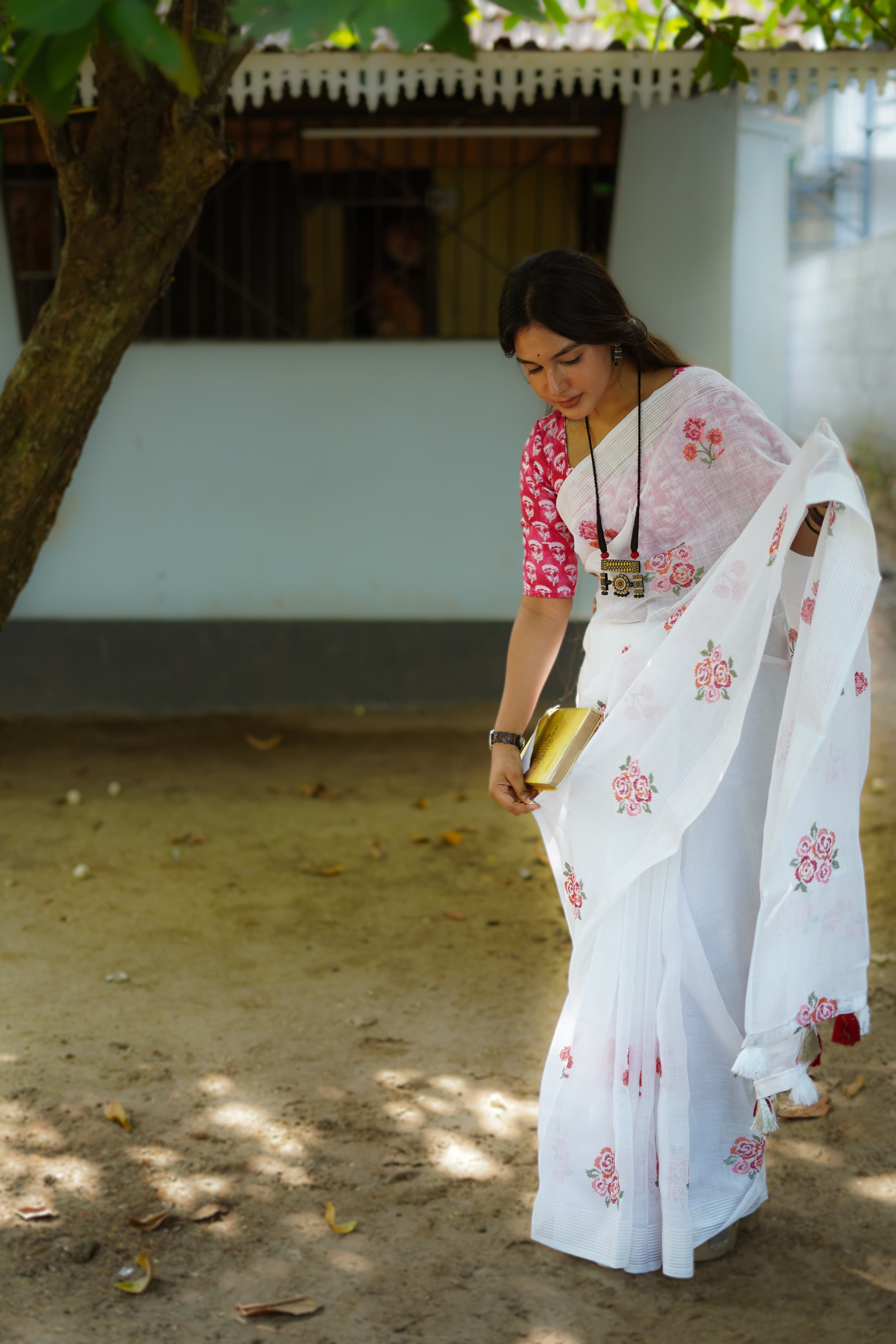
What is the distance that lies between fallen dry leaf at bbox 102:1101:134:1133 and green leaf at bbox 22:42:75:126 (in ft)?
8.42

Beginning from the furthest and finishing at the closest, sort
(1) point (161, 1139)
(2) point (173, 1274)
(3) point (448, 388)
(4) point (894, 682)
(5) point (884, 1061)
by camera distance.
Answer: (4) point (894, 682)
(3) point (448, 388)
(5) point (884, 1061)
(1) point (161, 1139)
(2) point (173, 1274)

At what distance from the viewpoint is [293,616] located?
7379 mm

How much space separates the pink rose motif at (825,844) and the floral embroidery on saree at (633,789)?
31cm

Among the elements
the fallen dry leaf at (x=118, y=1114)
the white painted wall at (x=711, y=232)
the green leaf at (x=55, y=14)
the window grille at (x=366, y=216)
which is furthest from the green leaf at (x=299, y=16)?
the white painted wall at (x=711, y=232)

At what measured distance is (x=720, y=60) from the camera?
3.61m

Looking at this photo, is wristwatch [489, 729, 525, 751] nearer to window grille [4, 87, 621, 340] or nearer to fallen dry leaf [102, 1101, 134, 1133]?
fallen dry leaf [102, 1101, 134, 1133]

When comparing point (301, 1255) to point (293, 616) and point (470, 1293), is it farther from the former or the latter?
point (293, 616)

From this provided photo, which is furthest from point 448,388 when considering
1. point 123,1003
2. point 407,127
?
point 123,1003

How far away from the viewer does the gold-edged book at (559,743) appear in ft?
8.14

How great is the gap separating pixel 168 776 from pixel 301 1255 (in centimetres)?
382

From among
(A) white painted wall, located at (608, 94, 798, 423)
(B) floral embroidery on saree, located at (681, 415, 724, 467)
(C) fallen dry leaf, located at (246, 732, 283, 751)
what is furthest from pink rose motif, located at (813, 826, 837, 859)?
(A) white painted wall, located at (608, 94, 798, 423)

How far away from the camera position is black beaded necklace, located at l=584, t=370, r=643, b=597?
8.30 ft

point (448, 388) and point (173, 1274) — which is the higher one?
point (448, 388)

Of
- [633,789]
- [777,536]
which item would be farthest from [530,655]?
[777,536]
